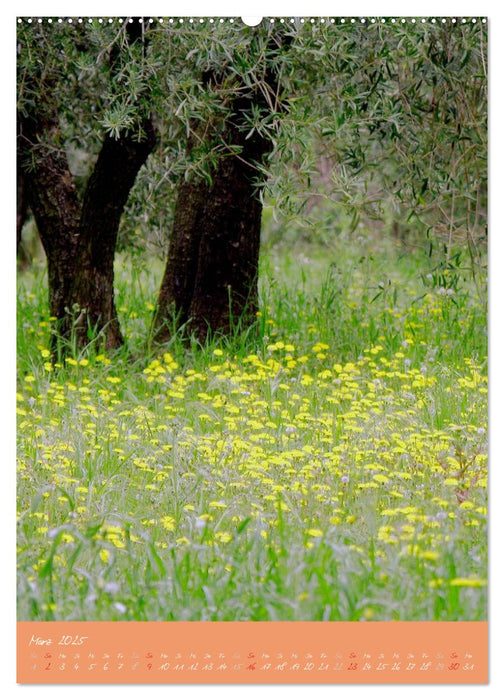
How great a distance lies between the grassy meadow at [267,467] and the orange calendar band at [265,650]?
0.06 metres

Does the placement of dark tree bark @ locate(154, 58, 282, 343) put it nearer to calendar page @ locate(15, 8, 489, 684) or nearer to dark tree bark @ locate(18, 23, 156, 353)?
calendar page @ locate(15, 8, 489, 684)

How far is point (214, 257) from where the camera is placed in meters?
6.96

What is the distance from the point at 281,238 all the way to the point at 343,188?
7165 millimetres

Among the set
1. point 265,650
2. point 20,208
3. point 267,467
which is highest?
point 20,208

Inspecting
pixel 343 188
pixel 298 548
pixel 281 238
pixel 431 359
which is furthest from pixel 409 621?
pixel 281 238

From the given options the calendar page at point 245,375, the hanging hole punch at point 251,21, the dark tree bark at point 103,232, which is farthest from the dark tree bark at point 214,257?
the hanging hole punch at point 251,21

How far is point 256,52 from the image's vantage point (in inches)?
192

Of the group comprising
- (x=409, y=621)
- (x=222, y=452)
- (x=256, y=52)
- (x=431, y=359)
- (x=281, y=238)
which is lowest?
(x=409, y=621)

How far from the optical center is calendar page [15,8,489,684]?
12.1 ft

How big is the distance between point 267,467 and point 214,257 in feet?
8.07

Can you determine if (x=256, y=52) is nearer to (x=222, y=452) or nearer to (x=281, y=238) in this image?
(x=222, y=452)

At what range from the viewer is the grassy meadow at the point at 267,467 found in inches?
147

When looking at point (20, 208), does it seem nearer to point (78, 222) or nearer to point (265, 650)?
point (78, 222)

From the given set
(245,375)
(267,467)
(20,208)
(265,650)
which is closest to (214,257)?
(245,375)
